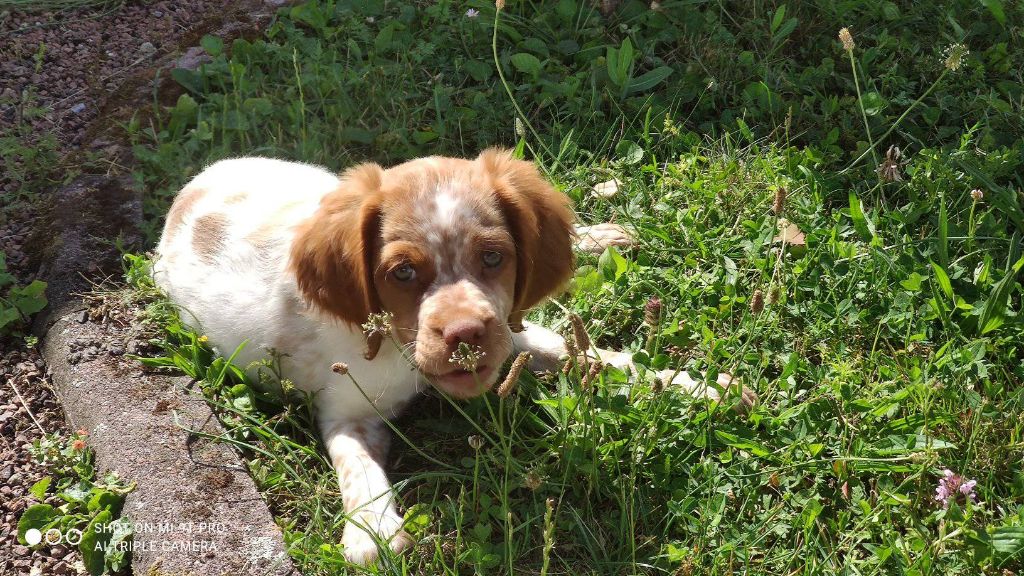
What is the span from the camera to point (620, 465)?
2.92 metres

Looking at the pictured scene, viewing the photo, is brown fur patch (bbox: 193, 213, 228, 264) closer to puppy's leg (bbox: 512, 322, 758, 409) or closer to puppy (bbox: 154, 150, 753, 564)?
puppy (bbox: 154, 150, 753, 564)

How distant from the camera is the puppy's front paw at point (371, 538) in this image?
266 cm

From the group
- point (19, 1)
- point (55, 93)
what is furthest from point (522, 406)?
point (19, 1)

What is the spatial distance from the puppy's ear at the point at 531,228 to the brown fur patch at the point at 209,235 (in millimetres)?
1014

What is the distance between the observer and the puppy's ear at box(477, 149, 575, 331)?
9.64 feet

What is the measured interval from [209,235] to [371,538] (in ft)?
4.36

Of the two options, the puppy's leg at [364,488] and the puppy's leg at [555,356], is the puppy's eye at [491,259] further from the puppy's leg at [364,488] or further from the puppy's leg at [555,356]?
the puppy's leg at [364,488]

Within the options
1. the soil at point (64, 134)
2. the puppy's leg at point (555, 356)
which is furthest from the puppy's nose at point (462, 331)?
the soil at point (64, 134)

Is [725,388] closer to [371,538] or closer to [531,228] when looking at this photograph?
[531,228]

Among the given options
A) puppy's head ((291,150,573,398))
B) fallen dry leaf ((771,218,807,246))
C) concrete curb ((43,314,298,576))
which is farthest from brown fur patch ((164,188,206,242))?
fallen dry leaf ((771,218,807,246))

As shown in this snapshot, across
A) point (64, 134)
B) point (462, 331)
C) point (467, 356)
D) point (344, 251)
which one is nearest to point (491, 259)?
point (462, 331)

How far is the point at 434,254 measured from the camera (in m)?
2.78

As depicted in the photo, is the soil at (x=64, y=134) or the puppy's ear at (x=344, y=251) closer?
the puppy's ear at (x=344, y=251)

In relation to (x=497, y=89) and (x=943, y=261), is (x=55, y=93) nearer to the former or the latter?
(x=497, y=89)
